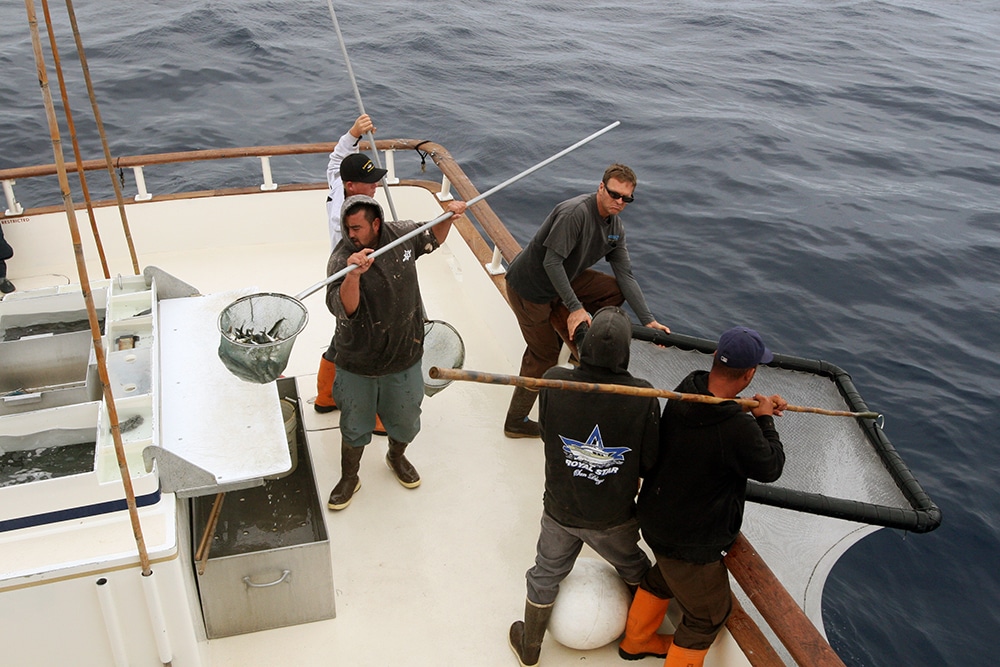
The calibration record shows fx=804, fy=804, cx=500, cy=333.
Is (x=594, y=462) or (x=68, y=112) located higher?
(x=68, y=112)

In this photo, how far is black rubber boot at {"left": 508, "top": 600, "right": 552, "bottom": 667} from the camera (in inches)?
126

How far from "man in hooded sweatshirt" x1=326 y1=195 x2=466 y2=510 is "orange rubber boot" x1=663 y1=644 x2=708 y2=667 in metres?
1.63

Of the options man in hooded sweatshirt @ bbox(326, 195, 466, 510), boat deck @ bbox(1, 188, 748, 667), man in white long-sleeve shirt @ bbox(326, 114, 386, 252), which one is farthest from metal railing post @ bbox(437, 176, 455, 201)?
man in hooded sweatshirt @ bbox(326, 195, 466, 510)

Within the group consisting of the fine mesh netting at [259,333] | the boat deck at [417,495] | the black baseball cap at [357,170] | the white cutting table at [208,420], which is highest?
the black baseball cap at [357,170]

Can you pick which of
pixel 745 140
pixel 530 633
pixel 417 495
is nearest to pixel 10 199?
pixel 417 495

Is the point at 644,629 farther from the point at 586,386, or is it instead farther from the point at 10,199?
the point at 10,199

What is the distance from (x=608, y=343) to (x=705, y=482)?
0.61m

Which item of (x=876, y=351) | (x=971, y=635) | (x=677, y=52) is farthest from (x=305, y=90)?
(x=971, y=635)

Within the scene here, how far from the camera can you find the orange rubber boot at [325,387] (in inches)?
178

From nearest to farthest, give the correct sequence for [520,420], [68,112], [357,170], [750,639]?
[750,639] → [68,112] → [357,170] → [520,420]

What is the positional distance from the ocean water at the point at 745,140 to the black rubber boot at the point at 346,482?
336 centimetres

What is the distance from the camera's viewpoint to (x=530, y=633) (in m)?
3.24

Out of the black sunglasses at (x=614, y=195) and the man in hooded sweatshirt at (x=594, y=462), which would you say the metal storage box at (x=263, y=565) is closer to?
the man in hooded sweatshirt at (x=594, y=462)

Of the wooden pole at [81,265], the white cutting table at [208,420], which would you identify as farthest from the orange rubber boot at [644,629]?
the wooden pole at [81,265]
